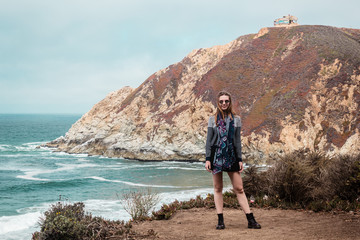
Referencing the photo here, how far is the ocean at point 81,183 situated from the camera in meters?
17.8

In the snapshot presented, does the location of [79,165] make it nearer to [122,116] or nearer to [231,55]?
[122,116]

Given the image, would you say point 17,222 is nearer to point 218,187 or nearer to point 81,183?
point 81,183

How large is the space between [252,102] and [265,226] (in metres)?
39.5

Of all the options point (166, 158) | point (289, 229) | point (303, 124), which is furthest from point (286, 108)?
point (289, 229)

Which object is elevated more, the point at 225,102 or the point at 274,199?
the point at 225,102

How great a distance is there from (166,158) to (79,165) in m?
11.1

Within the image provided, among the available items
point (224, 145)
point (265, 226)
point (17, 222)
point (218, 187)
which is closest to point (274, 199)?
point (265, 226)

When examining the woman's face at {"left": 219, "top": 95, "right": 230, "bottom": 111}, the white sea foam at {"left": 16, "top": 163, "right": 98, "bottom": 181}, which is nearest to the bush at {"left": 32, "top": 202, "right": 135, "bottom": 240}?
the woman's face at {"left": 219, "top": 95, "right": 230, "bottom": 111}

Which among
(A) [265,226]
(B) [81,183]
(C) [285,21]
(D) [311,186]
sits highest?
(C) [285,21]

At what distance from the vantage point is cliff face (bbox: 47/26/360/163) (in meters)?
35.3

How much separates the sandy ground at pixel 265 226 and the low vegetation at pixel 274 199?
0.33 metres

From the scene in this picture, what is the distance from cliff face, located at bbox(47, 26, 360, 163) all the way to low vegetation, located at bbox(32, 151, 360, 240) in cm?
2182

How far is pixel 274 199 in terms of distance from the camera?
26.7 ft

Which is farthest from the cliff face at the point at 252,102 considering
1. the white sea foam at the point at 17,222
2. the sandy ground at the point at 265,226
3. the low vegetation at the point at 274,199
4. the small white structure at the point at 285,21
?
the sandy ground at the point at 265,226
